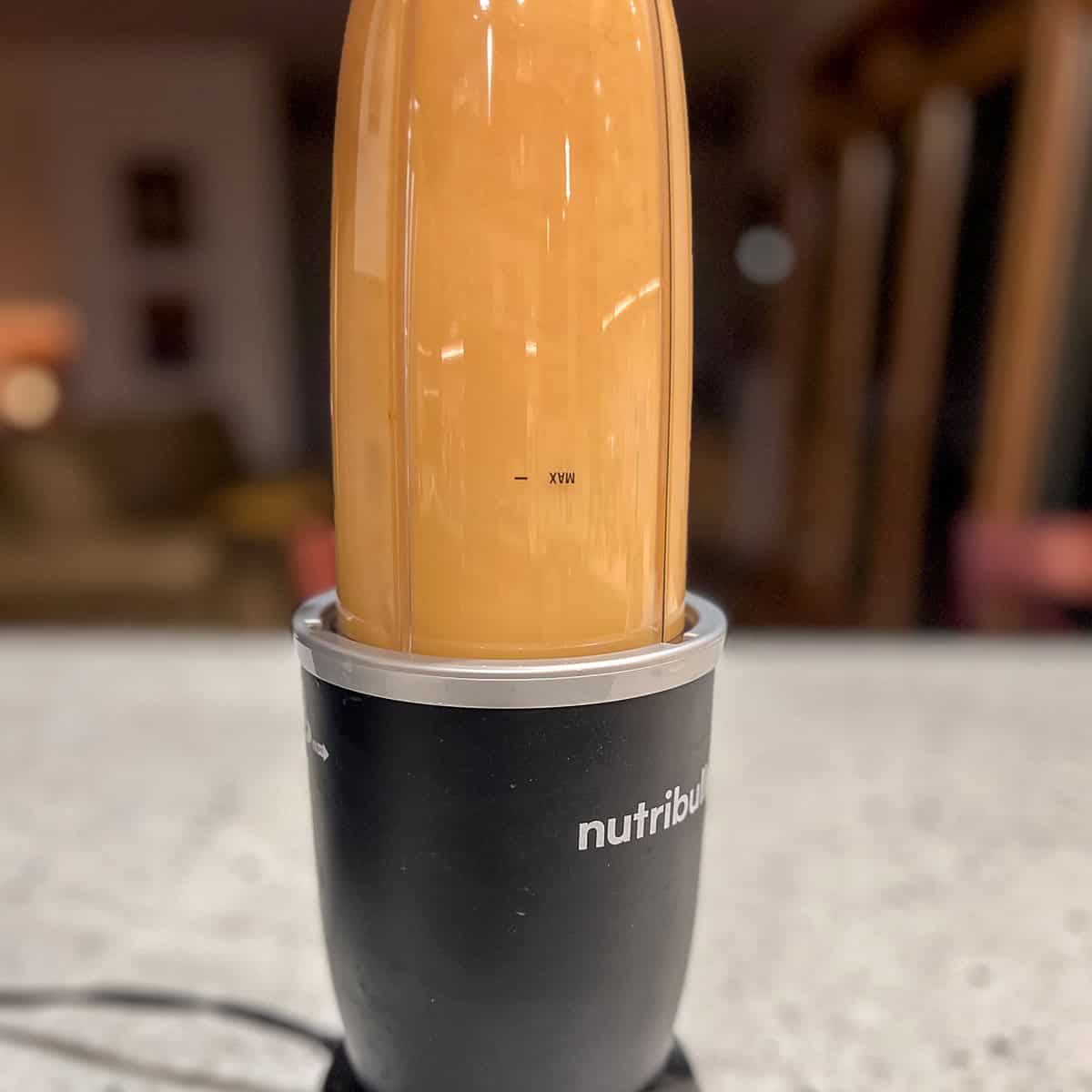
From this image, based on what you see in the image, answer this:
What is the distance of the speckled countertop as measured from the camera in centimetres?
30

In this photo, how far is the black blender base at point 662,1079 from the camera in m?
0.28

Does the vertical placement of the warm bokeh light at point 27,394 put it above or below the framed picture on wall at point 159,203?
below

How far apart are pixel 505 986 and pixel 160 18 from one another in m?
3.92

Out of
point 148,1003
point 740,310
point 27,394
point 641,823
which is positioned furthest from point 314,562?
point 27,394

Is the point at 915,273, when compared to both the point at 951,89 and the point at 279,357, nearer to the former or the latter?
the point at 951,89

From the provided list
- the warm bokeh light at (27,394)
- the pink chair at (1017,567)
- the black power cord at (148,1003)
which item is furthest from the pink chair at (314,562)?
the warm bokeh light at (27,394)

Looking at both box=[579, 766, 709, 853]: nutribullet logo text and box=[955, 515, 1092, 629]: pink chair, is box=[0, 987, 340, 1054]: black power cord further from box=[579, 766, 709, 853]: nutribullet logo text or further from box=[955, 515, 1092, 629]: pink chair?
box=[955, 515, 1092, 629]: pink chair

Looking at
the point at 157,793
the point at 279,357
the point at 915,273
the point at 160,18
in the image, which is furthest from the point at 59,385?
the point at 157,793

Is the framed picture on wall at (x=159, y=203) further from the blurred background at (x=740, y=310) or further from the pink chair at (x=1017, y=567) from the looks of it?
the pink chair at (x=1017, y=567)

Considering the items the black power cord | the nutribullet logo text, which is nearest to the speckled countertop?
the black power cord

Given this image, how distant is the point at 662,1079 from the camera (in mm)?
281

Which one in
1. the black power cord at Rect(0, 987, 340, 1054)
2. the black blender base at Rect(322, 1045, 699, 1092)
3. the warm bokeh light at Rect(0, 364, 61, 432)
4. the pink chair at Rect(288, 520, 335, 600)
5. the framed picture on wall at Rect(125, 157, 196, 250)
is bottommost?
the black power cord at Rect(0, 987, 340, 1054)

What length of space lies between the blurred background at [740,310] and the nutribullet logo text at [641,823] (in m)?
0.93

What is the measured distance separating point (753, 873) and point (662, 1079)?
0.14 meters
